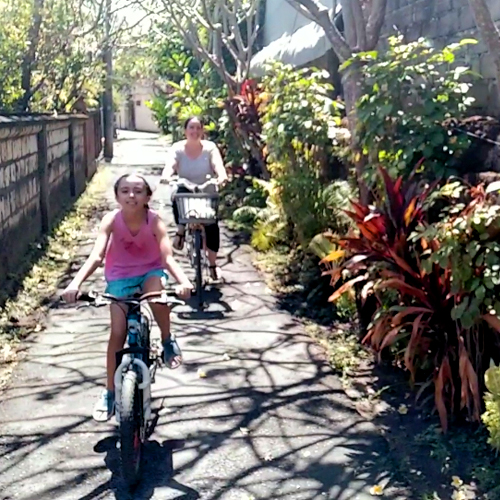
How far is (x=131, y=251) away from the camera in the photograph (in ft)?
16.7

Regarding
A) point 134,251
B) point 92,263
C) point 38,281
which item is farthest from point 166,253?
point 38,281

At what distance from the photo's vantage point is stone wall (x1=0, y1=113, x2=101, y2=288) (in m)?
8.45

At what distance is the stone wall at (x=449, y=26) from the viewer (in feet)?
22.6

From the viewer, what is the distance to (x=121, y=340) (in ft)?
16.0

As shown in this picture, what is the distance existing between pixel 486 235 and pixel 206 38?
687 inches

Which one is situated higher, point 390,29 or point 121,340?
point 390,29

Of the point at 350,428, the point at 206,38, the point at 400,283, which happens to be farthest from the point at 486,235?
the point at 206,38

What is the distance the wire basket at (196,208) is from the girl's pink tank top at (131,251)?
3126 millimetres

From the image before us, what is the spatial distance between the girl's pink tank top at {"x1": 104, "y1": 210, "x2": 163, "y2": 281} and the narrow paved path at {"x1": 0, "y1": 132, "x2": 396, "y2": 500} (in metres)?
0.98

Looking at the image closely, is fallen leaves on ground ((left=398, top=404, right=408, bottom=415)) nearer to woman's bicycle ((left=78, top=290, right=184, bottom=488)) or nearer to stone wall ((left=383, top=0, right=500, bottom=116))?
woman's bicycle ((left=78, top=290, right=184, bottom=488))

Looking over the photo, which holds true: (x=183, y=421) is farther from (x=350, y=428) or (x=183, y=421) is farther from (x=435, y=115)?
(x=435, y=115)

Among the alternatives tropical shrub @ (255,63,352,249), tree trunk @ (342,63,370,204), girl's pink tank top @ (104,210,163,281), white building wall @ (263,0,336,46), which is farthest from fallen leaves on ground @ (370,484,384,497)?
white building wall @ (263,0,336,46)

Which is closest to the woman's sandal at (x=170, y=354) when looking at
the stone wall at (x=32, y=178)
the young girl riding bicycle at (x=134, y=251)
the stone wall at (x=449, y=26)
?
the young girl riding bicycle at (x=134, y=251)

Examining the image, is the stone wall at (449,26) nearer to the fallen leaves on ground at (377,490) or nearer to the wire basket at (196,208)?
the wire basket at (196,208)
